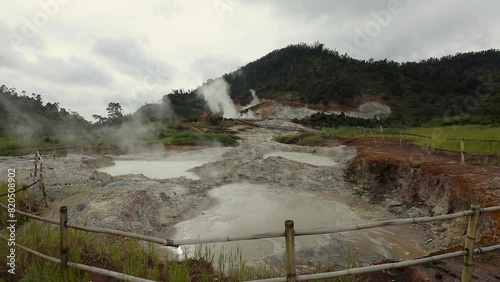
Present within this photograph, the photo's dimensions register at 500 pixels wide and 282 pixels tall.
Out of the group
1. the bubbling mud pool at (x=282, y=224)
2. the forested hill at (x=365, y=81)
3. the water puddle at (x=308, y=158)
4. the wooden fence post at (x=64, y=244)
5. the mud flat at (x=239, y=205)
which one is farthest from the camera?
the forested hill at (x=365, y=81)

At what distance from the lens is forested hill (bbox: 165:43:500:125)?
180 feet

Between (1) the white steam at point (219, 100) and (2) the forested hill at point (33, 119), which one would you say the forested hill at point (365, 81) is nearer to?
(1) the white steam at point (219, 100)

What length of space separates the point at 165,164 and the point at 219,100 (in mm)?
51211

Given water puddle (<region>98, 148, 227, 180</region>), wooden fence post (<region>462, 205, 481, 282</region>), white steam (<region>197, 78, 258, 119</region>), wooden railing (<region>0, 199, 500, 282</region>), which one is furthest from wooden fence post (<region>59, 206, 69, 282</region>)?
white steam (<region>197, 78, 258, 119</region>)

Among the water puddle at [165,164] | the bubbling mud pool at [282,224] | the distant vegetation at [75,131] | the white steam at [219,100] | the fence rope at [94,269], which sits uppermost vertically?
the white steam at [219,100]

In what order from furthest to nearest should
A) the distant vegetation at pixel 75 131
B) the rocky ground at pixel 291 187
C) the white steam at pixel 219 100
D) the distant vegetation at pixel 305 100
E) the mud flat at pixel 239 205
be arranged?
the white steam at pixel 219 100 → the distant vegetation at pixel 305 100 → the distant vegetation at pixel 75 131 → the rocky ground at pixel 291 187 → the mud flat at pixel 239 205

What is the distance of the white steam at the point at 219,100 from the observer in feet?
188

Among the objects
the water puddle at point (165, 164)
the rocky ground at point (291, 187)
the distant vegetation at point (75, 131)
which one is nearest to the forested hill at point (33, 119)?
the distant vegetation at point (75, 131)

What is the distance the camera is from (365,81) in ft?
219

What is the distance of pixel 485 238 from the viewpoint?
564 centimetres

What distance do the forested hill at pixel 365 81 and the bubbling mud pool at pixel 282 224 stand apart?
39.2m

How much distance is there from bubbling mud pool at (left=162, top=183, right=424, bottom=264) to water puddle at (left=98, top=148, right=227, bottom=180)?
11.6 feet

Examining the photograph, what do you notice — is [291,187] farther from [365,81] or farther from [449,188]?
[365,81]

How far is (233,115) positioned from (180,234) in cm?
4991
